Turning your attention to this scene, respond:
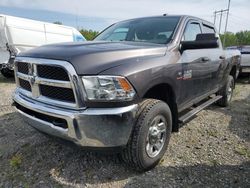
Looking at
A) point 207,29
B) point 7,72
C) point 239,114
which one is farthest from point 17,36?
point 239,114

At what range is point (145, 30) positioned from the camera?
4.15 metres

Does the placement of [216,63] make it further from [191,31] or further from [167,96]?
[167,96]

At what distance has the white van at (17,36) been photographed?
10.4 metres

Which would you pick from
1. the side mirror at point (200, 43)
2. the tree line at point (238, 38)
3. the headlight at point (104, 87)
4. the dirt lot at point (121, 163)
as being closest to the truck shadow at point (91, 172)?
the dirt lot at point (121, 163)

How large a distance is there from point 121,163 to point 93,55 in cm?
147

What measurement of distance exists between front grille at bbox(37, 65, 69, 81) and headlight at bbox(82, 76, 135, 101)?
25 cm

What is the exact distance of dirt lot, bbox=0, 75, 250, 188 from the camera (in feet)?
10.1

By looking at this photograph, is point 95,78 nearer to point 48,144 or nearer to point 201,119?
point 48,144

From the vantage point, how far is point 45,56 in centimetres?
287

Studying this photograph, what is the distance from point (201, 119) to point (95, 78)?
3.32 metres

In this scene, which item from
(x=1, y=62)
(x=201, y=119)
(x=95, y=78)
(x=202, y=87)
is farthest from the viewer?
(x=1, y=62)

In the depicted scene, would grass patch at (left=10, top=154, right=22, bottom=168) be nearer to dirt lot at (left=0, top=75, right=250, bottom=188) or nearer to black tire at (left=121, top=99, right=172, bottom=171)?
dirt lot at (left=0, top=75, right=250, bottom=188)

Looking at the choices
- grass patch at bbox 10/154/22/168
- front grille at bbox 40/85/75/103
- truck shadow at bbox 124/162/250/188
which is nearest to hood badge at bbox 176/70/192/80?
truck shadow at bbox 124/162/250/188

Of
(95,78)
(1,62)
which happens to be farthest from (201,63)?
(1,62)
